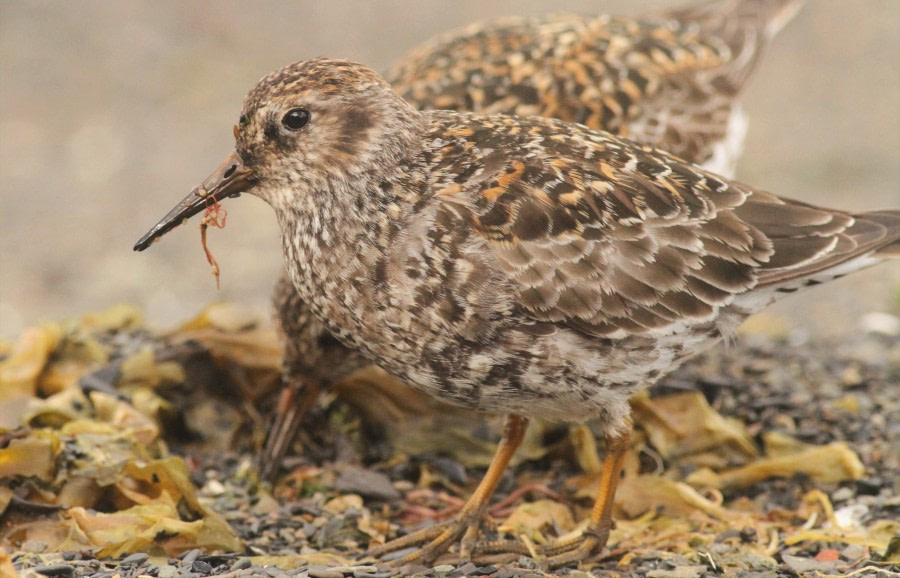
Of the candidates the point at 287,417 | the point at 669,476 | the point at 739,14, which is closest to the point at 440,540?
the point at 287,417

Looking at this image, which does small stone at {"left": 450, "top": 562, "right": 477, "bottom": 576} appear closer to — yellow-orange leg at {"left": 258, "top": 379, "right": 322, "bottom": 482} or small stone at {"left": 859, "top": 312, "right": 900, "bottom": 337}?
yellow-orange leg at {"left": 258, "top": 379, "right": 322, "bottom": 482}

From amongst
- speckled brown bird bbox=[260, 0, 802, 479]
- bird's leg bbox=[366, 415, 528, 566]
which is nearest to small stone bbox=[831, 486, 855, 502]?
bird's leg bbox=[366, 415, 528, 566]

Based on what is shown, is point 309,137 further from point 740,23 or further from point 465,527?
point 740,23

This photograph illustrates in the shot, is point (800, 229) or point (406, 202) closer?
point (406, 202)

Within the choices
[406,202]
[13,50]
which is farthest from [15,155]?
[406,202]

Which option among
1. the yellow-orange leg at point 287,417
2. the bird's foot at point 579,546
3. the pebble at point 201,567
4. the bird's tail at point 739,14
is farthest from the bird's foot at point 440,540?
the bird's tail at point 739,14

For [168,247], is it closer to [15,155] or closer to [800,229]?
[15,155]
